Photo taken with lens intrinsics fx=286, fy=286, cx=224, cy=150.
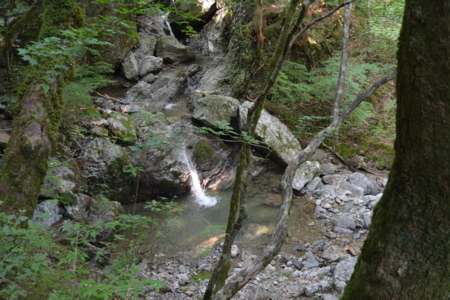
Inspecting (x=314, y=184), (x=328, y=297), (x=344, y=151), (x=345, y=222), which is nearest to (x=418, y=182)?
(x=328, y=297)

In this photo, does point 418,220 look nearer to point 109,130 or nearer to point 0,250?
point 0,250

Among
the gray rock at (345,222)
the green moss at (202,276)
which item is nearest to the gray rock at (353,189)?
the gray rock at (345,222)

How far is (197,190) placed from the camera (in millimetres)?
8219

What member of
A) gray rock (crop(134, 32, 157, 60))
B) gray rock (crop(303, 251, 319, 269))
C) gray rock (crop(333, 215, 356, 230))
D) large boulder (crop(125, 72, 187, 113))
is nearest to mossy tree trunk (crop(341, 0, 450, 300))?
gray rock (crop(303, 251, 319, 269))

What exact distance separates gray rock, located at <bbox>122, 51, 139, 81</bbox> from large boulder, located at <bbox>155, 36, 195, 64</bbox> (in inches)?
67.9

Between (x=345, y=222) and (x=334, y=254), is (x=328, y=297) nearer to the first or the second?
(x=334, y=254)

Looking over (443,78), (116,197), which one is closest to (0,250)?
(443,78)

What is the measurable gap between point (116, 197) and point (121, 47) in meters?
7.92

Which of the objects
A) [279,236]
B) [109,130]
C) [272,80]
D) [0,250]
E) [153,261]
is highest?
[272,80]

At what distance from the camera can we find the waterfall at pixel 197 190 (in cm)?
778

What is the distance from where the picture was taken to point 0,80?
8.55 meters

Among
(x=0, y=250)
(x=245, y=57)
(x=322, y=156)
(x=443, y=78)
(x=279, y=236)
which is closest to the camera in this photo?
(x=443, y=78)

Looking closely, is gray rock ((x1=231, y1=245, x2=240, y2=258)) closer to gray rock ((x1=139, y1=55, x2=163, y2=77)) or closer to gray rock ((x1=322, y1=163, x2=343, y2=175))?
gray rock ((x1=322, y1=163, x2=343, y2=175))

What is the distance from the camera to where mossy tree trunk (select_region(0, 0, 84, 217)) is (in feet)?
8.23
